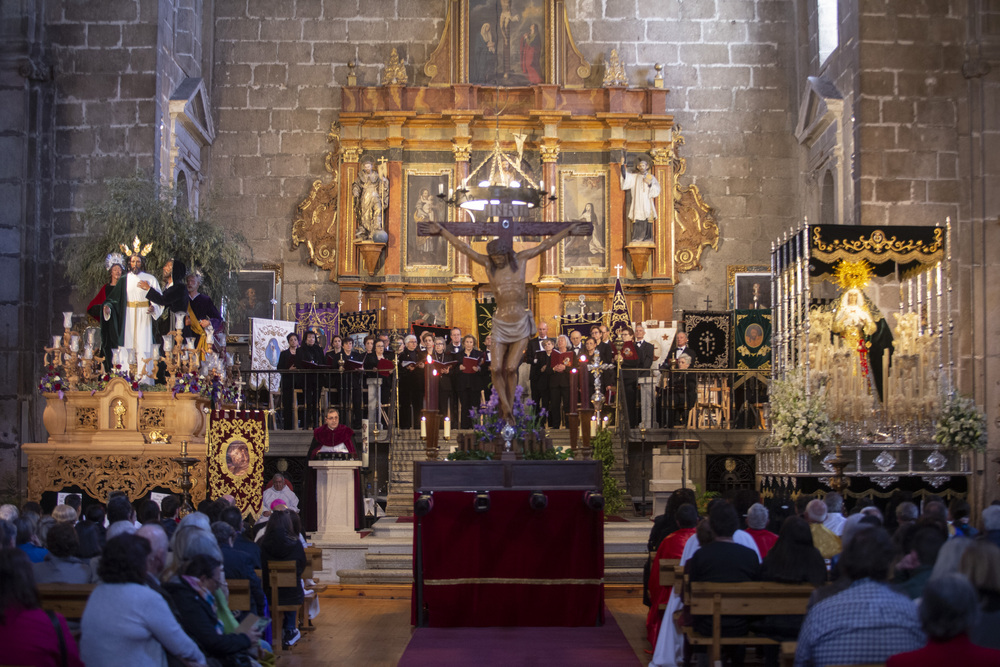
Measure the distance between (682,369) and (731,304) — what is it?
4.39 metres

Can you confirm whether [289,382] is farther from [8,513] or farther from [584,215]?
[8,513]

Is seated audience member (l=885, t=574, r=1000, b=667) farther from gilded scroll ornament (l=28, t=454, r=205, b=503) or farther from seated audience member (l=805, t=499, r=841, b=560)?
gilded scroll ornament (l=28, t=454, r=205, b=503)

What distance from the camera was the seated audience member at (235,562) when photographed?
6.76 meters

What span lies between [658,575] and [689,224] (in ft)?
40.7

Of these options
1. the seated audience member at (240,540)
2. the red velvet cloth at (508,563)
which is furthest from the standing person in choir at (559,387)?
the seated audience member at (240,540)

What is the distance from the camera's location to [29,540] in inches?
275

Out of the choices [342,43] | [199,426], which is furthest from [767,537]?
[342,43]

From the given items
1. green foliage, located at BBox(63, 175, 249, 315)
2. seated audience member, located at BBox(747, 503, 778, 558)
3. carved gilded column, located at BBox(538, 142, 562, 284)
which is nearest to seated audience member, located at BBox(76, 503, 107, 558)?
seated audience member, located at BBox(747, 503, 778, 558)

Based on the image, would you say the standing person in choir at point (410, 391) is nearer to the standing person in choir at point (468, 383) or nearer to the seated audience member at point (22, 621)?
the standing person in choir at point (468, 383)

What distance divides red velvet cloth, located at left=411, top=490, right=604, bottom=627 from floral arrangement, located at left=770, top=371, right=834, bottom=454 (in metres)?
4.17

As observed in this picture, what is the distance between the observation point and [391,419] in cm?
1445

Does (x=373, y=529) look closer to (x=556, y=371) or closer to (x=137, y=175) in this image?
(x=556, y=371)

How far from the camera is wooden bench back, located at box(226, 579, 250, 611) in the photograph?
6418 mm

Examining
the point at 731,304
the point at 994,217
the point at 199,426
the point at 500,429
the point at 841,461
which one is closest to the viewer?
the point at 500,429
